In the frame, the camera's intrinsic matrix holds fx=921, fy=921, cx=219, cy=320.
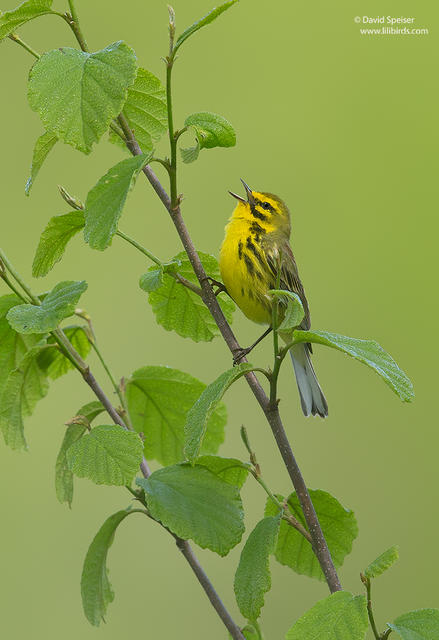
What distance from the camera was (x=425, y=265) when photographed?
402 centimetres

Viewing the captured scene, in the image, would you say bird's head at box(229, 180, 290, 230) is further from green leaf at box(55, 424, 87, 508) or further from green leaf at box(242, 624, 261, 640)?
green leaf at box(242, 624, 261, 640)

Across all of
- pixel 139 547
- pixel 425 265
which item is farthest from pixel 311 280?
pixel 139 547

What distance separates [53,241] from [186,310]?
9.4 inches

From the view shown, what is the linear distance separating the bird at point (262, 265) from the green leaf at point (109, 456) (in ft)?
1.98

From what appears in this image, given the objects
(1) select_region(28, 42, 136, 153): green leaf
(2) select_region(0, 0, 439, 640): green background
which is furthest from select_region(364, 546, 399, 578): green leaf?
(2) select_region(0, 0, 439, 640): green background

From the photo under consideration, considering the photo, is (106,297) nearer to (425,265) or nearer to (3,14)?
(425,265)

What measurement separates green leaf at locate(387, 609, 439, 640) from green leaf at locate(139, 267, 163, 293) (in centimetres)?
45

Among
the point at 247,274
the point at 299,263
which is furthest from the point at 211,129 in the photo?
the point at 299,263

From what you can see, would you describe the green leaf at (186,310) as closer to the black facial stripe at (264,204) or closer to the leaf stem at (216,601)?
the leaf stem at (216,601)

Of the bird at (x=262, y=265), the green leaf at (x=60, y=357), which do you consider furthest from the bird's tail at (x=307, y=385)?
the green leaf at (x=60, y=357)

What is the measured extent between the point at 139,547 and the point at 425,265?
173 centimetres

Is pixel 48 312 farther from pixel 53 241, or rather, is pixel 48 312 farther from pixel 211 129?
pixel 211 129

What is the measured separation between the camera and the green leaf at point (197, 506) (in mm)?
1085

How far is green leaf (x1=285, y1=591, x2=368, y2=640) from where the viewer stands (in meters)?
0.88
